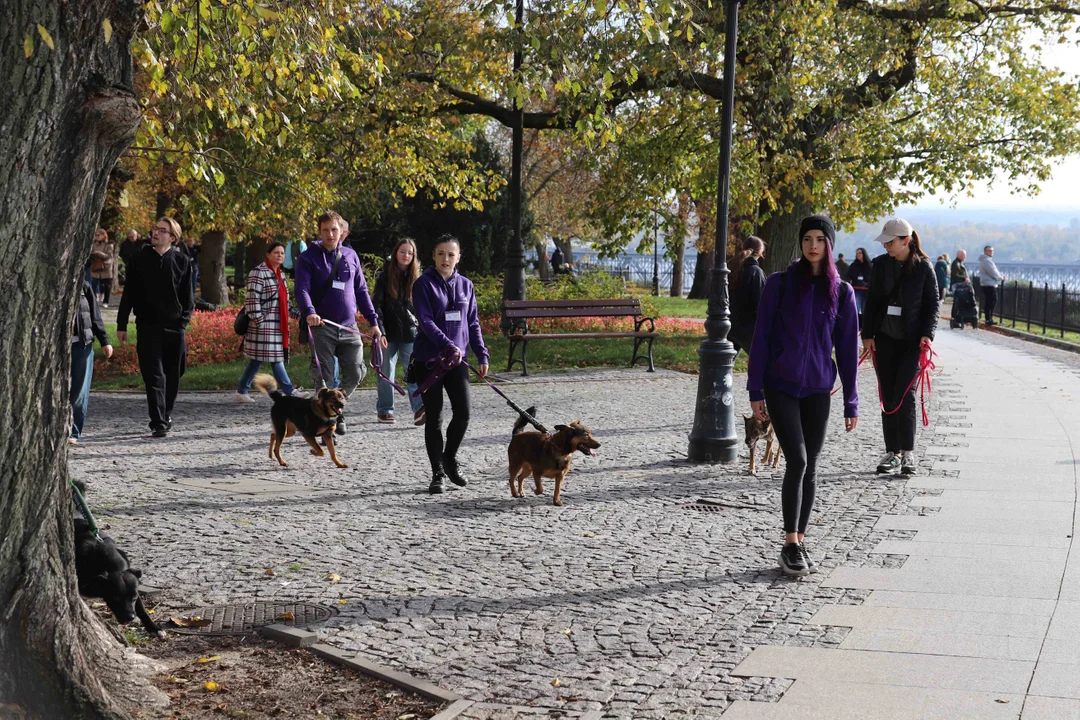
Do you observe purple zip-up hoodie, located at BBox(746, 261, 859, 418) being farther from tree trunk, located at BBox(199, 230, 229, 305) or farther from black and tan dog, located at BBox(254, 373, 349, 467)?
tree trunk, located at BBox(199, 230, 229, 305)

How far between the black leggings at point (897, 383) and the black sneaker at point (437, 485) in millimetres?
3473

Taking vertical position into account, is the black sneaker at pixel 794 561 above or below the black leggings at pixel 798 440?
below

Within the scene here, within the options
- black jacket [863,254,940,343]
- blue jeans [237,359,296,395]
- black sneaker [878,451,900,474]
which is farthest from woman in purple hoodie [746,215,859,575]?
blue jeans [237,359,296,395]

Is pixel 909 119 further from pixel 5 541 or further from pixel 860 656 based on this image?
pixel 5 541

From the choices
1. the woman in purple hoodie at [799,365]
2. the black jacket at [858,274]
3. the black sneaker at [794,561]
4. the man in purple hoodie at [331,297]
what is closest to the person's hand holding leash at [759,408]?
the woman in purple hoodie at [799,365]

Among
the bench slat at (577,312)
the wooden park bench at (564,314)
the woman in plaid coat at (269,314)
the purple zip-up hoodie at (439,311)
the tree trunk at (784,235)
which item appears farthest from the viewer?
the tree trunk at (784,235)

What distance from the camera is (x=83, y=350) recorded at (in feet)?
33.0

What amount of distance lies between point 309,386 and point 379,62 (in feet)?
18.8

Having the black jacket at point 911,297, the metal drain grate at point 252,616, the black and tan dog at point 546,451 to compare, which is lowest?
the metal drain grate at point 252,616

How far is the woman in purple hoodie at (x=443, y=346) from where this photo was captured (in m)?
8.40

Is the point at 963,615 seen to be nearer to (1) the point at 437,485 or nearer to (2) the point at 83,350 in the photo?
(1) the point at 437,485

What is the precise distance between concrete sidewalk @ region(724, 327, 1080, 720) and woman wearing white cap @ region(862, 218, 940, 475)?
46cm

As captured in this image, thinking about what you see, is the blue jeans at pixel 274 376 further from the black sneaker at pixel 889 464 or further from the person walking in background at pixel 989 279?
the person walking in background at pixel 989 279

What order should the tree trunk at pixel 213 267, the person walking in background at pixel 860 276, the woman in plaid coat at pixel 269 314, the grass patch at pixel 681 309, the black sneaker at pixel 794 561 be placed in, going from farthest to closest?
the tree trunk at pixel 213 267 < the grass patch at pixel 681 309 < the person walking in background at pixel 860 276 < the woman in plaid coat at pixel 269 314 < the black sneaker at pixel 794 561
